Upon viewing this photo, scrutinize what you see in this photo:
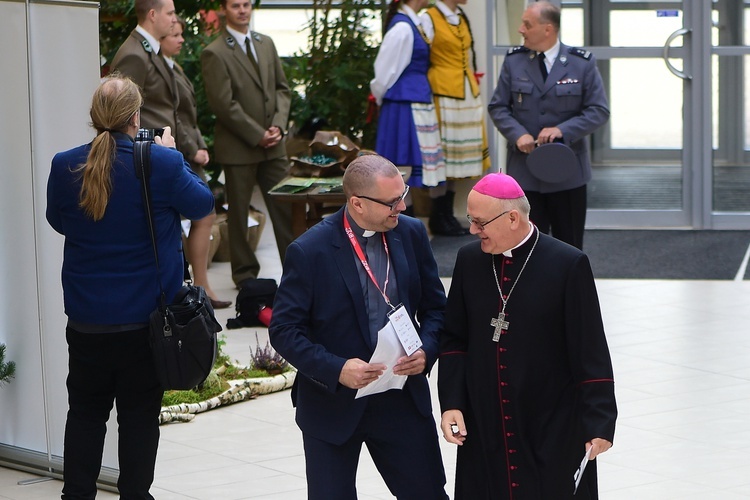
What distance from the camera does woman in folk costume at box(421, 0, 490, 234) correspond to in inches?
376

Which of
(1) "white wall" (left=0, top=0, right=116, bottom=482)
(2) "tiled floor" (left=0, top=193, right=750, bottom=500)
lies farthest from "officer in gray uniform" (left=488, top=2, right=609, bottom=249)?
(1) "white wall" (left=0, top=0, right=116, bottom=482)

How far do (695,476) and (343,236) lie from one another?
6.83ft

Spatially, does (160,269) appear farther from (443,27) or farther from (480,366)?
(443,27)

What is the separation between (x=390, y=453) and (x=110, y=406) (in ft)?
3.96

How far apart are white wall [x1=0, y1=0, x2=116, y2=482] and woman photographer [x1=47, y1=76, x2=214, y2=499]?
639 mm

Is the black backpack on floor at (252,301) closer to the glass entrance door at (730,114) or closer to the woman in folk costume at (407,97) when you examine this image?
the woman in folk costume at (407,97)

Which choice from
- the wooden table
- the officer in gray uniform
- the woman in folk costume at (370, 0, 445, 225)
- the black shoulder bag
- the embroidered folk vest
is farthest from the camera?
the embroidered folk vest

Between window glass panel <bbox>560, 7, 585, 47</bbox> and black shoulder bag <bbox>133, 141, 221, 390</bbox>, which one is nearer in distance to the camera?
black shoulder bag <bbox>133, 141, 221, 390</bbox>

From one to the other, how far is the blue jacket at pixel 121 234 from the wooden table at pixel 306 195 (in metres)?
3.05

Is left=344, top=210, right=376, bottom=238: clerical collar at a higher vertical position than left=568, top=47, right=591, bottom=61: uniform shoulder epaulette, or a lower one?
lower

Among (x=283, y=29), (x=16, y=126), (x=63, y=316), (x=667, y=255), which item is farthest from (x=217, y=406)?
(x=283, y=29)

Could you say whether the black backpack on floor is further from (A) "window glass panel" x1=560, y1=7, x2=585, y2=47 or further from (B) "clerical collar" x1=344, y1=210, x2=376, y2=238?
(A) "window glass panel" x1=560, y1=7, x2=585, y2=47

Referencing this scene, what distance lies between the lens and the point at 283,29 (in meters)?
13.1


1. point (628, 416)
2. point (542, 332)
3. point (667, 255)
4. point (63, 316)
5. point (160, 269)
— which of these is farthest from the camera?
point (667, 255)
